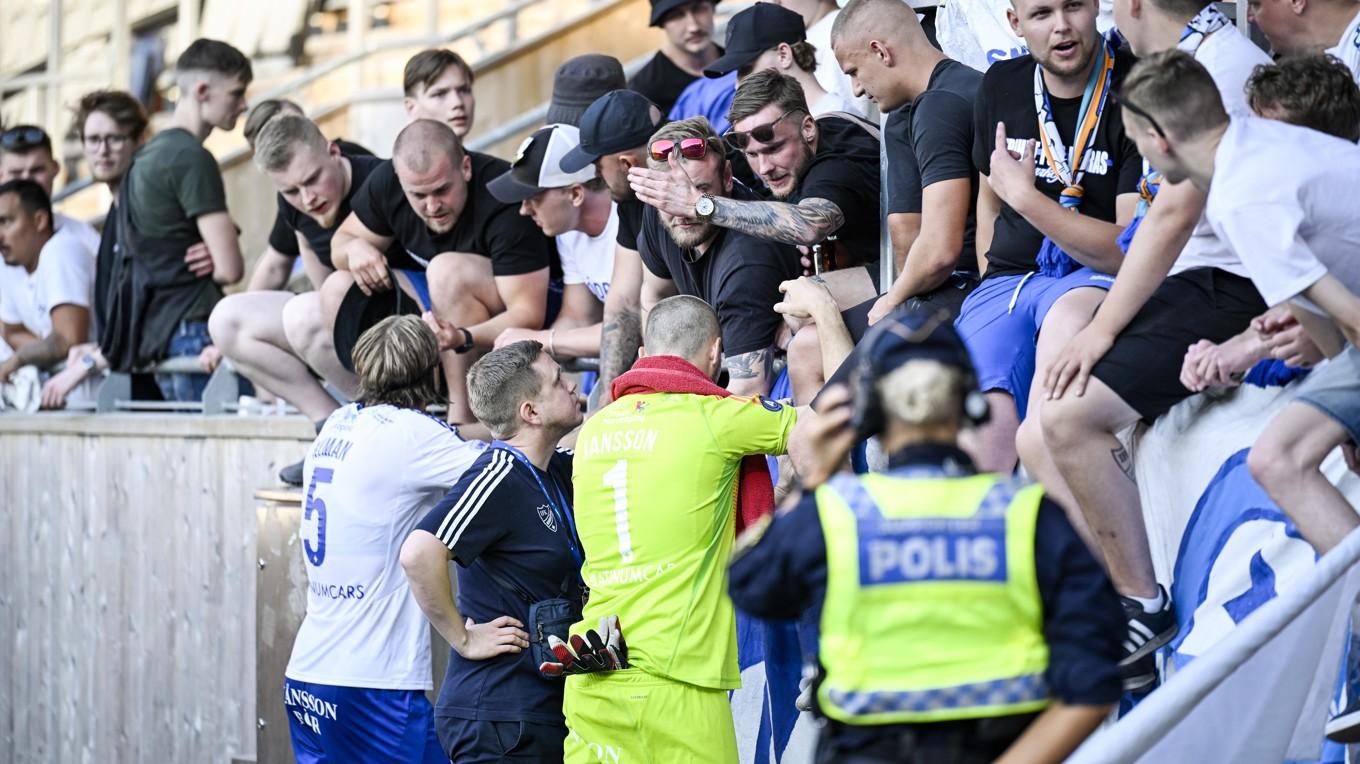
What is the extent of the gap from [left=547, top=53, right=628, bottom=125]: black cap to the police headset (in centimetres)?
446

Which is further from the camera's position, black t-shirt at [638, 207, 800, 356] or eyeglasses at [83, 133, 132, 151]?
eyeglasses at [83, 133, 132, 151]

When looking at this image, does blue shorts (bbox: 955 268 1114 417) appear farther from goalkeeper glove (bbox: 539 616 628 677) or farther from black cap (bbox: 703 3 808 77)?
black cap (bbox: 703 3 808 77)

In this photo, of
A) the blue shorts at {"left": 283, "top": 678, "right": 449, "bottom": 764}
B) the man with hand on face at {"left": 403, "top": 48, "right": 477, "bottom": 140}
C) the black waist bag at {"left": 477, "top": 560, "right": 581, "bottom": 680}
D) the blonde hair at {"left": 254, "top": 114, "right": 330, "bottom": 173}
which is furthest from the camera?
the man with hand on face at {"left": 403, "top": 48, "right": 477, "bottom": 140}

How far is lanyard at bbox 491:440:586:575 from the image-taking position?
17.5 ft

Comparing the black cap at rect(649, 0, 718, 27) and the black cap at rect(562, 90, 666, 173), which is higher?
the black cap at rect(649, 0, 718, 27)

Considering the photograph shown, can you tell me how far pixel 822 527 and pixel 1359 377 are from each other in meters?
1.64

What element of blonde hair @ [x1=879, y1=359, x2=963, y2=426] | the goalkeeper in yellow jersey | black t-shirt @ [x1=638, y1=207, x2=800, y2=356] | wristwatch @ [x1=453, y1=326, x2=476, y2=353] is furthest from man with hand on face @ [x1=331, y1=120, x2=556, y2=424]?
blonde hair @ [x1=879, y1=359, x2=963, y2=426]

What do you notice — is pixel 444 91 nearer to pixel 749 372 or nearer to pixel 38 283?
pixel 749 372

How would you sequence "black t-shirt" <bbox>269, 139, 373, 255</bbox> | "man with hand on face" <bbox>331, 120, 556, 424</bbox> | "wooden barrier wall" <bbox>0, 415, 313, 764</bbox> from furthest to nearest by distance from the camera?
"wooden barrier wall" <bbox>0, 415, 313, 764</bbox>
"black t-shirt" <bbox>269, 139, 373, 255</bbox>
"man with hand on face" <bbox>331, 120, 556, 424</bbox>

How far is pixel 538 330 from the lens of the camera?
23.3 ft

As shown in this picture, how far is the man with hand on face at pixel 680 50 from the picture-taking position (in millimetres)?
8312

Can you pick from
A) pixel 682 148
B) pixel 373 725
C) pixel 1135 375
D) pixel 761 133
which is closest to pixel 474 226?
pixel 682 148

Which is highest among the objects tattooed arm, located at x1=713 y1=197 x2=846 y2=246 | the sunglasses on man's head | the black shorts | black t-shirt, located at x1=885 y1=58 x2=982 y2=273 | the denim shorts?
the sunglasses on man's head

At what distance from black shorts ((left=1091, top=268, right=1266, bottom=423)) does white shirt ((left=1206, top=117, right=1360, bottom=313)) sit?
472mm
